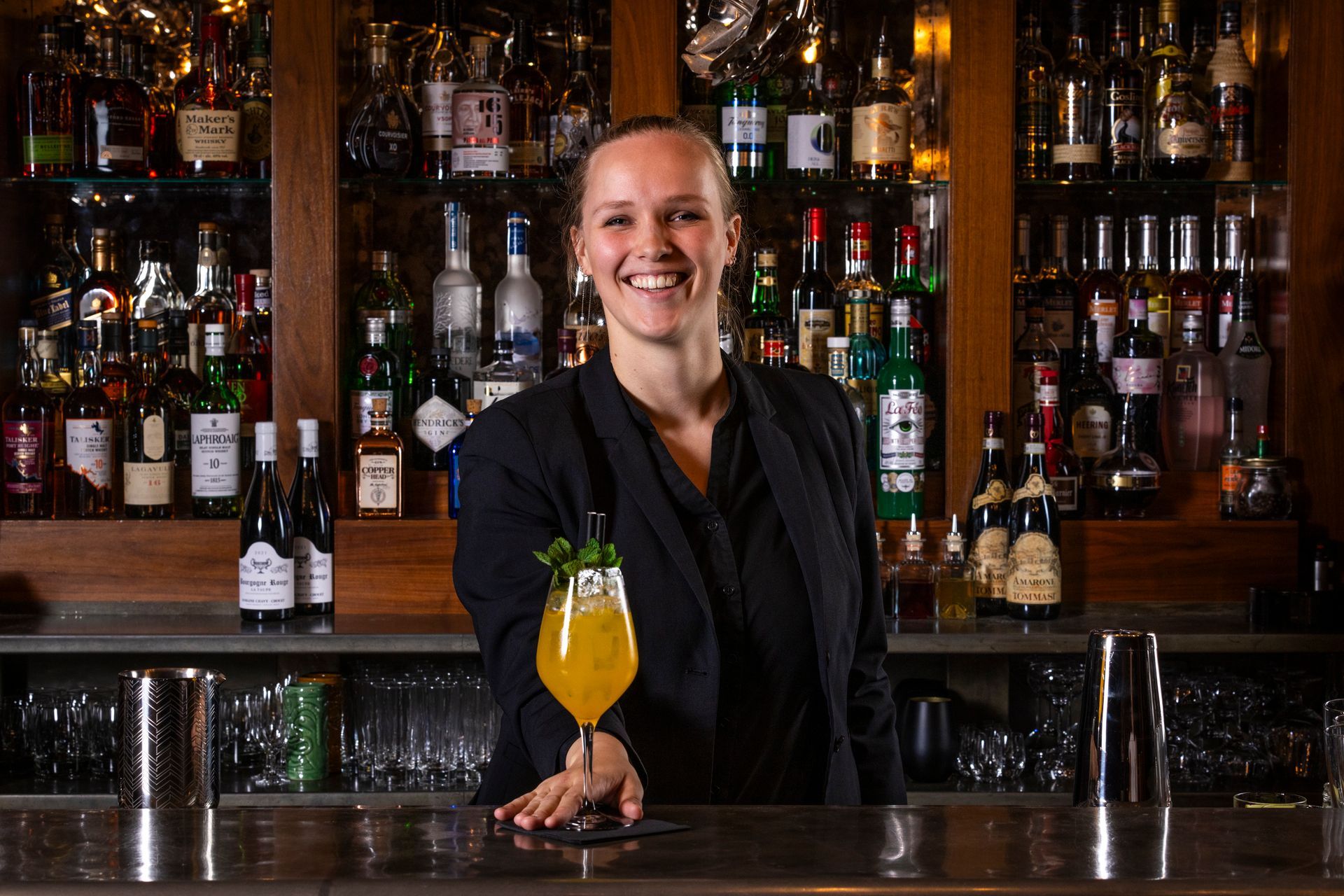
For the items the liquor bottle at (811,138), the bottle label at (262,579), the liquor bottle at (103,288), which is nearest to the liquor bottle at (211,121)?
the liquor bottle at (103,288)

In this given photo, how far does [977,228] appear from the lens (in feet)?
7.93

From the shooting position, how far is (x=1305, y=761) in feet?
7.45

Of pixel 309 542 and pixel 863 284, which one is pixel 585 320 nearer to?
pixel 863 284

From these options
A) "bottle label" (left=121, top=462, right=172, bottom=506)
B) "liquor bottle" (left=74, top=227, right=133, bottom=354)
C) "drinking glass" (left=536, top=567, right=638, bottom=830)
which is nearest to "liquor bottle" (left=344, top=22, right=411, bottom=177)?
"liquor bottle" (left=74, top=227, right=133, bottom=354)

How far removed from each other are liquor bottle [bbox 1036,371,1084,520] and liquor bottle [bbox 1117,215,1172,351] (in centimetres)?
23

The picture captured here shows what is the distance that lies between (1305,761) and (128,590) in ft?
6.48

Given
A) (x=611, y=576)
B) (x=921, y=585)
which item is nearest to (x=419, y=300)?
(x=921, y=585)

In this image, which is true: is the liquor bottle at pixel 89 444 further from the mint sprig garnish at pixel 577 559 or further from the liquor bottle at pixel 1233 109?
the liquor bottle at pixel 1233 109

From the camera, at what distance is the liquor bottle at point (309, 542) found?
7.78ft

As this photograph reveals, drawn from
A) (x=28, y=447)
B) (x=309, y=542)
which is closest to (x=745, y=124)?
(x=309, y=542)

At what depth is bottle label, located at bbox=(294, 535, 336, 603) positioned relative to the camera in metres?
2.37

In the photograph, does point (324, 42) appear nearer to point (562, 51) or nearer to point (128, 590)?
point (562, 51)

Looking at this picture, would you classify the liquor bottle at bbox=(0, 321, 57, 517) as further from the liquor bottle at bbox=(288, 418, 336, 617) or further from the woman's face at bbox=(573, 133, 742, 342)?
the woman's face at bbox=(573, 133, 742, 342)

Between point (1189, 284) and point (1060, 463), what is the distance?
42cm
